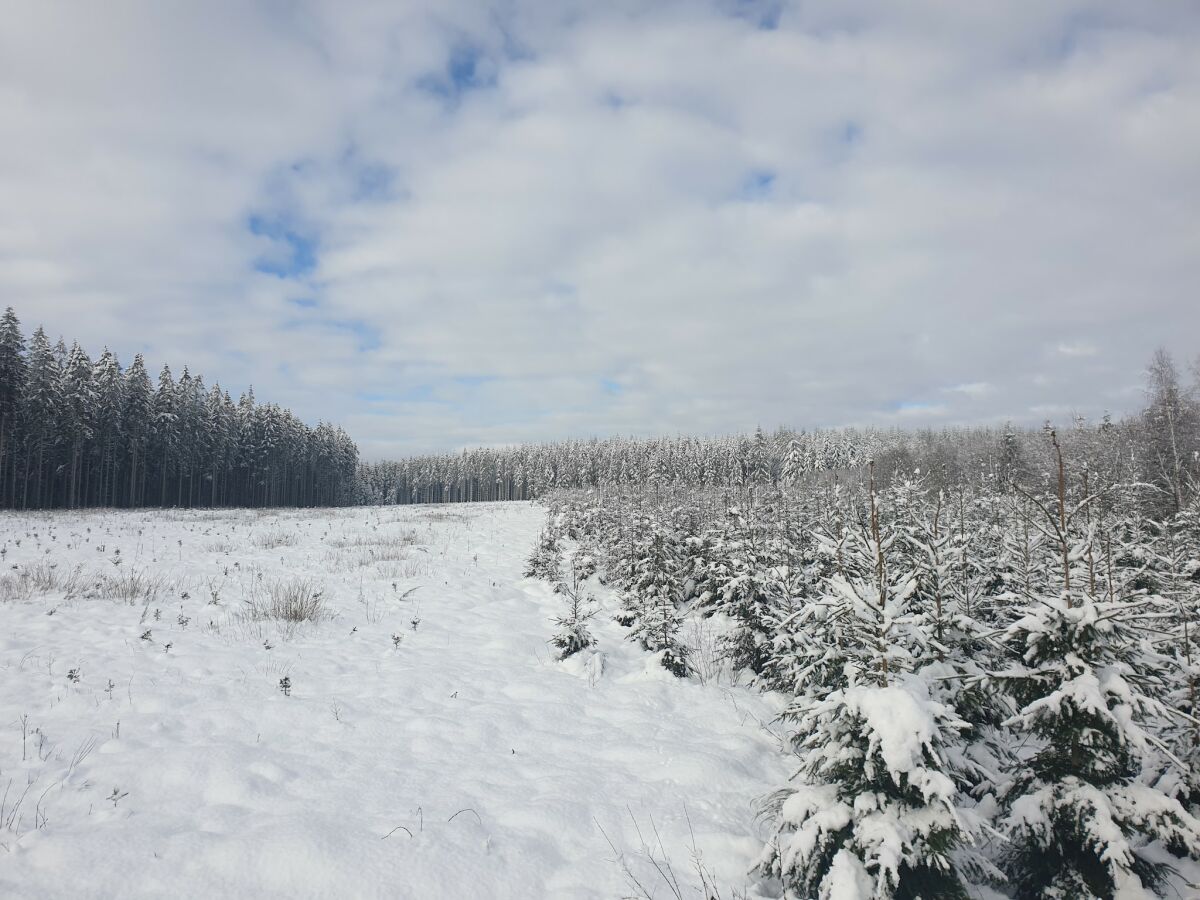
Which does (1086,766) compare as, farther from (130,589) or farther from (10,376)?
(10,376)

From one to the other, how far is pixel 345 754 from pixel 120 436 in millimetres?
57305

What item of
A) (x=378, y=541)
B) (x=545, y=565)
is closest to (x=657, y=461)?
(x=378, y=541)

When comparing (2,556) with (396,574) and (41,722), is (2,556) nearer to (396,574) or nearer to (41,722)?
(396,574)

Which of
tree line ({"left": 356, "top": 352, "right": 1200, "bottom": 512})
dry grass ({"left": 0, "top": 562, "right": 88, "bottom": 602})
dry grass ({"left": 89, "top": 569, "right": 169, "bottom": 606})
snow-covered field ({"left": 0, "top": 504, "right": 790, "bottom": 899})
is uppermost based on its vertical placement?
tree line ({"left": 356, "top": 352, "right": 1200, "bottom": 512})

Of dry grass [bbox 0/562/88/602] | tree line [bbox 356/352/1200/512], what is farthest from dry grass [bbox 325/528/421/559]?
tree line [bbox 356/352/1200/512]

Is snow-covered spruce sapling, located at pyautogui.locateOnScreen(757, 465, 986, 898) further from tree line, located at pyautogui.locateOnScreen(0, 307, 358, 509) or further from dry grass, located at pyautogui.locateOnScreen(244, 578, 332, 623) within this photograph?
tree line, located at pyautogui.locateOnScreen(0, 307, 358, 509)

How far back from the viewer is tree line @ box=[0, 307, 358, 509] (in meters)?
39.0

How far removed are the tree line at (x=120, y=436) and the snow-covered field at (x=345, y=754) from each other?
3988cm

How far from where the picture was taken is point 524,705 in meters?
7.43

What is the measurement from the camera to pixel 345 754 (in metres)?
5.66

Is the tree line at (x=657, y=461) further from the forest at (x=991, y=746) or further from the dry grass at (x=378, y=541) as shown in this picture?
the forest at (x=991, y=746)

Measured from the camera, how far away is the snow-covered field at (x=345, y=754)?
12.8 ft

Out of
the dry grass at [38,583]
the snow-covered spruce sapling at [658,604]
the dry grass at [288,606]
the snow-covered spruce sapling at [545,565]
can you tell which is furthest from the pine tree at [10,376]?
the snow-covered spruce sapling at [658,604]

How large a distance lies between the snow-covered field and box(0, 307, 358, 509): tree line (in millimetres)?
39884
